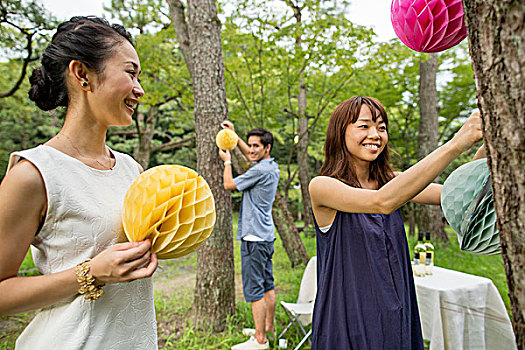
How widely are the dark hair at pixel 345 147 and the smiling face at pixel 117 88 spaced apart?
1028 millimetres

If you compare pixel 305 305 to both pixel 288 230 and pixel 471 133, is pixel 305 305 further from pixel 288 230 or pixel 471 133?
pixel 471 133

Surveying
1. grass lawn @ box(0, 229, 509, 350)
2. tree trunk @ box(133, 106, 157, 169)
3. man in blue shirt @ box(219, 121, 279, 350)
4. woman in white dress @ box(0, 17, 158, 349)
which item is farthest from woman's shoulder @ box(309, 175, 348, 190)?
tree trunk @ box(133, 106, 157, 169)

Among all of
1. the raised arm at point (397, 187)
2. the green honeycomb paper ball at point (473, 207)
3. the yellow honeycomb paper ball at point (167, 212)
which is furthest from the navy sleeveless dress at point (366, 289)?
the yellow honeycomb paper ball at point (167, 212)

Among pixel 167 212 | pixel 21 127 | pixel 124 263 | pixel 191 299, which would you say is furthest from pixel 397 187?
pixel 21 127

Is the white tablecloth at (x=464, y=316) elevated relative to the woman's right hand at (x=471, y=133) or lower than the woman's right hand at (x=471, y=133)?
lower

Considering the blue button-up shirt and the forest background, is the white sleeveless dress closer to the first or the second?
the blue button-up shirt

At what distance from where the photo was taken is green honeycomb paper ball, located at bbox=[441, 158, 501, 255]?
839 millimetres

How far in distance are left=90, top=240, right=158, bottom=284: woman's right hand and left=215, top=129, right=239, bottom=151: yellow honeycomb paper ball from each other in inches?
107

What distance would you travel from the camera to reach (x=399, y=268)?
1.55m

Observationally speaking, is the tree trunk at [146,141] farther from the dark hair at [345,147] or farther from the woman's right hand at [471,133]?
the woman's right hand at [471,133]

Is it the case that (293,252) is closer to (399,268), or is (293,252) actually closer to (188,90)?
(188,90)

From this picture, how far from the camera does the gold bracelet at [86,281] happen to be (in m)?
0.99

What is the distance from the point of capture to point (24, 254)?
3.18ft

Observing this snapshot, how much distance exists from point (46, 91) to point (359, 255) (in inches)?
58.2
